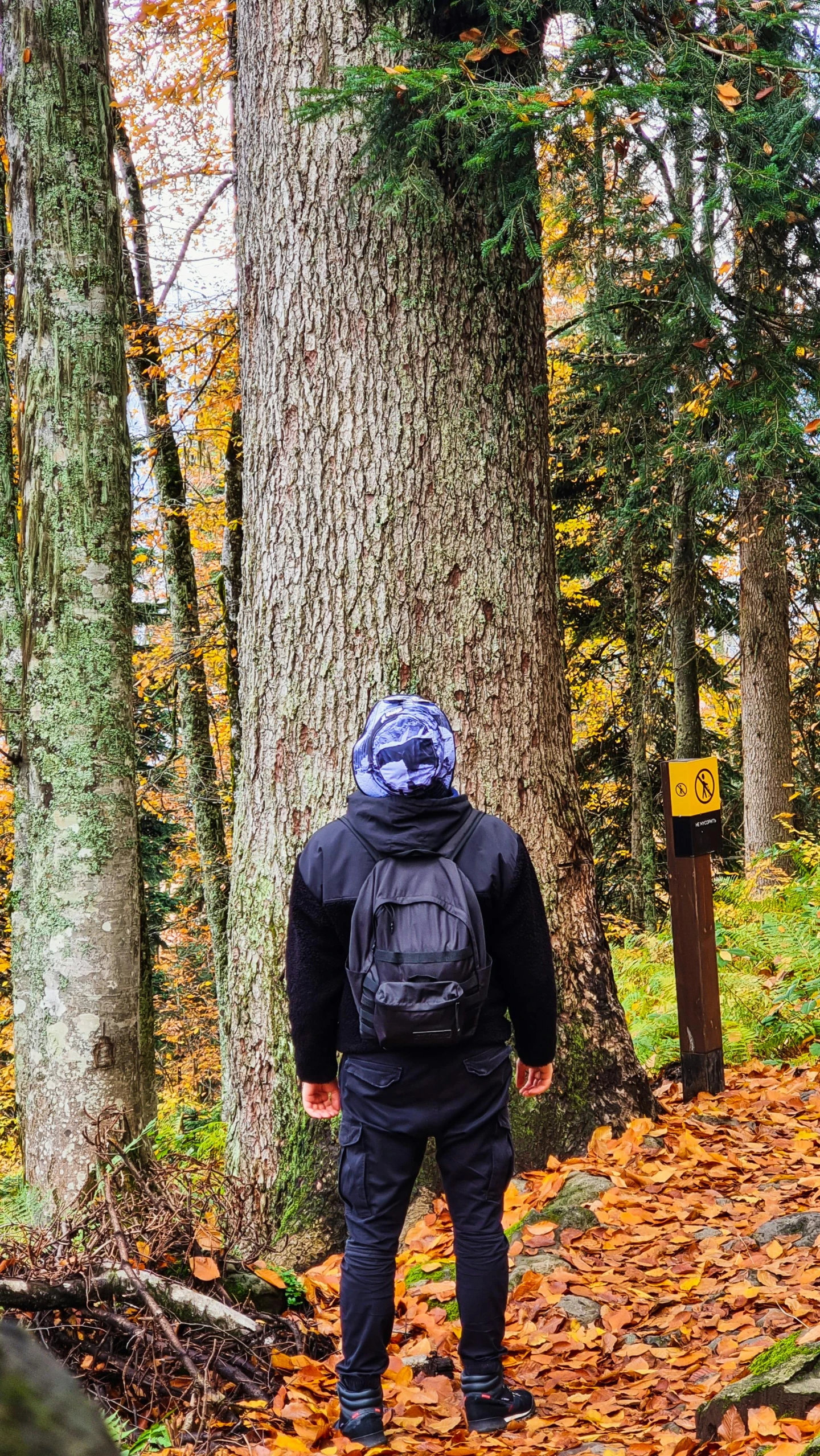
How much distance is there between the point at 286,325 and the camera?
198 inches

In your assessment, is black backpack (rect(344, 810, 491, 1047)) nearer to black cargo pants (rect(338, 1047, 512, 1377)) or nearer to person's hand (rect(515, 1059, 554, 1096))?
black cargo pants (rect(338, 1047, 512, 1377))

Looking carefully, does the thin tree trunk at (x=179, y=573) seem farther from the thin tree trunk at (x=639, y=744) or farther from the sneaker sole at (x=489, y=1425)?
the sneaker sole at (x=489, y=1425)

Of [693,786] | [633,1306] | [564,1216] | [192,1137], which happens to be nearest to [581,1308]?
[633,1306]

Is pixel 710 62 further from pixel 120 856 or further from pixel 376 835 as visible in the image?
pixel 120 856

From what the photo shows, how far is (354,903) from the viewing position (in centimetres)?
332

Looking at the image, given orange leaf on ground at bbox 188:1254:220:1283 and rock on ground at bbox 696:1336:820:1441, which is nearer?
rock on ground at bbox 696:1336:820:1441

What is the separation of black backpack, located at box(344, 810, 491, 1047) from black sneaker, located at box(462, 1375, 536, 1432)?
107 cm

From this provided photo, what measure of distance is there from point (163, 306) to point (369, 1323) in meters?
10.7

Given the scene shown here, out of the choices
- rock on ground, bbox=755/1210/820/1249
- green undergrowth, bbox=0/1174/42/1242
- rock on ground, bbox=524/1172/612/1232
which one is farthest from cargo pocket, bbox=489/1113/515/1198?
green undergrowth, bbox=0/1174/42/1242

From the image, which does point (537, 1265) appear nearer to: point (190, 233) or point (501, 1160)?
point (501, 1160)

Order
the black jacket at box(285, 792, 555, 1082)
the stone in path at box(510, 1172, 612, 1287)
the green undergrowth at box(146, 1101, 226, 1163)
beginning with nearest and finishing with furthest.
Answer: the black jacket at box(285, 792, 555, 1082) < the stone in path at box(510, 1172, 612, 1287) < the green undergrowth at box(146, 1101, 226, 1163)

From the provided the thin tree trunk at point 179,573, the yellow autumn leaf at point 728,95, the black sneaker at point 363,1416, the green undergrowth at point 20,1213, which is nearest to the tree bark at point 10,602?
the green undergrowth at point 20,1213

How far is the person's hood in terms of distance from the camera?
3.29 metres

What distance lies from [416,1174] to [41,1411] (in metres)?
2.48
